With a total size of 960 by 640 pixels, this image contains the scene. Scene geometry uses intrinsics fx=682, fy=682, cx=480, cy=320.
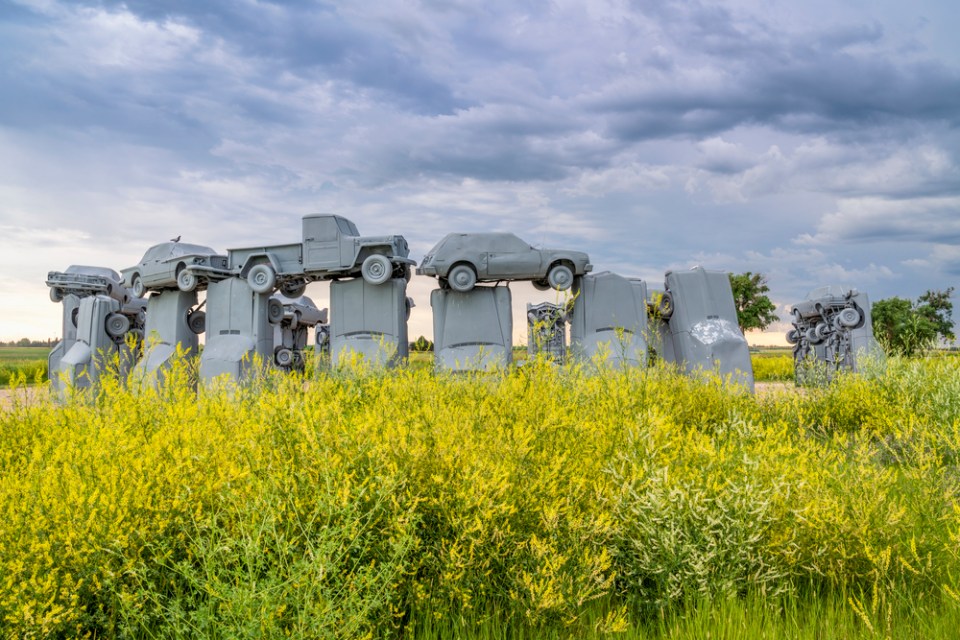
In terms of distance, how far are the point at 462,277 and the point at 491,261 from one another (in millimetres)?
560

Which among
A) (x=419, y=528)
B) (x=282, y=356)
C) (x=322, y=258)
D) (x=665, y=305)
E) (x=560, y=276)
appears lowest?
(x=419, y=528)

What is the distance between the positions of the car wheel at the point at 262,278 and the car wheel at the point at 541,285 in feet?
15.4

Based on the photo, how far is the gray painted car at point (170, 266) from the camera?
1295 cm

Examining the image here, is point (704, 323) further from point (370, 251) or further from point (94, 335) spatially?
point (94, 335)

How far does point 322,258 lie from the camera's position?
39.5 ft

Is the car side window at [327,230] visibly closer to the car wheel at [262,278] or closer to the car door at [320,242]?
the car door at [320,242]

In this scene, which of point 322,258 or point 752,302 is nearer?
point 322,258

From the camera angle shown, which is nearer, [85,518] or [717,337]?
[85,518]

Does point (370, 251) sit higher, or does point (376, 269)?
point (370, 251)

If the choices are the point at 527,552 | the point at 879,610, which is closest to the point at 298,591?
Answer: the point at 527,552

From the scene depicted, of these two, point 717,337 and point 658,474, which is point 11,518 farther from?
point 717,337

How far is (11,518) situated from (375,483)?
1609 mm

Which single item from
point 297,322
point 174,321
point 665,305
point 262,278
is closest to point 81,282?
point 174,321

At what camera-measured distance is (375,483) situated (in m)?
3.08
